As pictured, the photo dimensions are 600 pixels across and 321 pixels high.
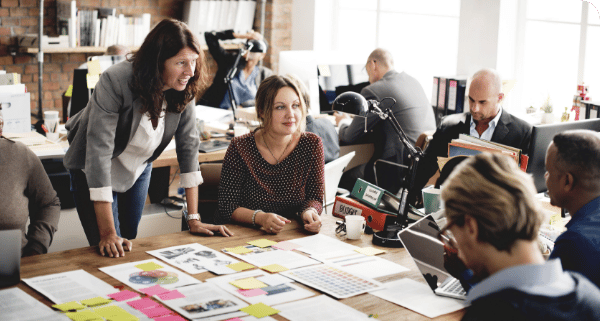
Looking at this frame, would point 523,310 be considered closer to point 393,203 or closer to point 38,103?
point 393,203

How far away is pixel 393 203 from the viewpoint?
7.74ft

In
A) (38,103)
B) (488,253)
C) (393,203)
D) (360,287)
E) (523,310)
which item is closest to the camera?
(523,310)

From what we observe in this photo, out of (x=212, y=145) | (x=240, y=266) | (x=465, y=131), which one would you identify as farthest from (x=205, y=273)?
(x=212, y=145)

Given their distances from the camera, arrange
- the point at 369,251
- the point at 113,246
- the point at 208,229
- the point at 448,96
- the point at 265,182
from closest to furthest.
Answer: the point at 113,246, the point at 369,251, the point at 208,229, the point at 265,182, the point at 448,96

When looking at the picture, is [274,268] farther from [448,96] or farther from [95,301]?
[448,96]

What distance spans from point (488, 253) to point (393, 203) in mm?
1224

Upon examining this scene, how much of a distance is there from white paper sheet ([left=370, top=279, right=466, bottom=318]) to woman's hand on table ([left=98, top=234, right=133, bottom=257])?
808mm

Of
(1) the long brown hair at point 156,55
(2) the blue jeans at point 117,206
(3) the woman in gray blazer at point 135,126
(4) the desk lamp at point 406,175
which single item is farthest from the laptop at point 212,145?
(4) the desk lamp at point 406,175

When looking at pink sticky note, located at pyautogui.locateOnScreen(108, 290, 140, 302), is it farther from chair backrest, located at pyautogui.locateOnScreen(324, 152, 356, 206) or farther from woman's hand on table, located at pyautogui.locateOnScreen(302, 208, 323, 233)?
chair backrest, located at pyautogui.locateOnScreen(324, 152, 356, 206)

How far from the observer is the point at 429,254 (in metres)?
1.87

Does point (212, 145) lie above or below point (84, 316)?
above

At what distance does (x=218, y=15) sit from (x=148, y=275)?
4756 mm

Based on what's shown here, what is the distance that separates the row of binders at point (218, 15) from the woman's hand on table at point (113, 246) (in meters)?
4.22

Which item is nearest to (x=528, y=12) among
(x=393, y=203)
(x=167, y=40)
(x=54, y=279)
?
(x=393, y=203)
